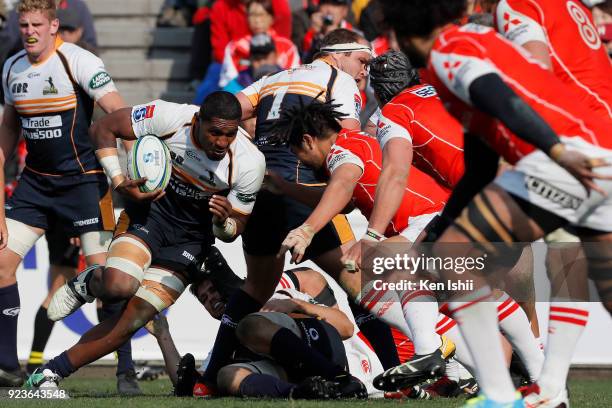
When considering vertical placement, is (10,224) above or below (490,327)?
below

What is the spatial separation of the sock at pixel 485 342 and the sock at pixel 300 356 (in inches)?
78.8

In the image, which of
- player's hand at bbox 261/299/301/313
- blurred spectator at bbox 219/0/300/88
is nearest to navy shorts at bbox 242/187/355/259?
player's hand at bbox 261/299/301/313

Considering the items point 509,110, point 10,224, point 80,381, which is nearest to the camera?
point 509,110

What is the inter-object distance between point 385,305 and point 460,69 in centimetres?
280

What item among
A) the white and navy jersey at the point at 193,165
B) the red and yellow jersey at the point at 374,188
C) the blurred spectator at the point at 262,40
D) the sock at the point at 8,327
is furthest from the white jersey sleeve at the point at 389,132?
the blurred spectator at the point at 262,40

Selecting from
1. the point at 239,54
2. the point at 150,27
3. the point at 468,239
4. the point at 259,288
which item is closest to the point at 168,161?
the point at 259,288

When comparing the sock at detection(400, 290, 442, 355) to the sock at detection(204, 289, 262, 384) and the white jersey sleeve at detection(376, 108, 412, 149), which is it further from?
the sock at detection(204, 289, 262, 384)

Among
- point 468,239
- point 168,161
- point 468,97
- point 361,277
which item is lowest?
point 361,277

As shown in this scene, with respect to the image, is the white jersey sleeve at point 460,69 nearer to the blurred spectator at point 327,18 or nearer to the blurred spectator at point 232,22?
the blurred spectator at point 327,18

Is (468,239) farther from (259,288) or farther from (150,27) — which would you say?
(150,27)

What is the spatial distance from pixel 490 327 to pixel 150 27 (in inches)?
436

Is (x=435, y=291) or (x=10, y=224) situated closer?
(x=435, y=291)

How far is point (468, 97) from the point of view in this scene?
4773 millimetres

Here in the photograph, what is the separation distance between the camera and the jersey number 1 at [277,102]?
297 inches
